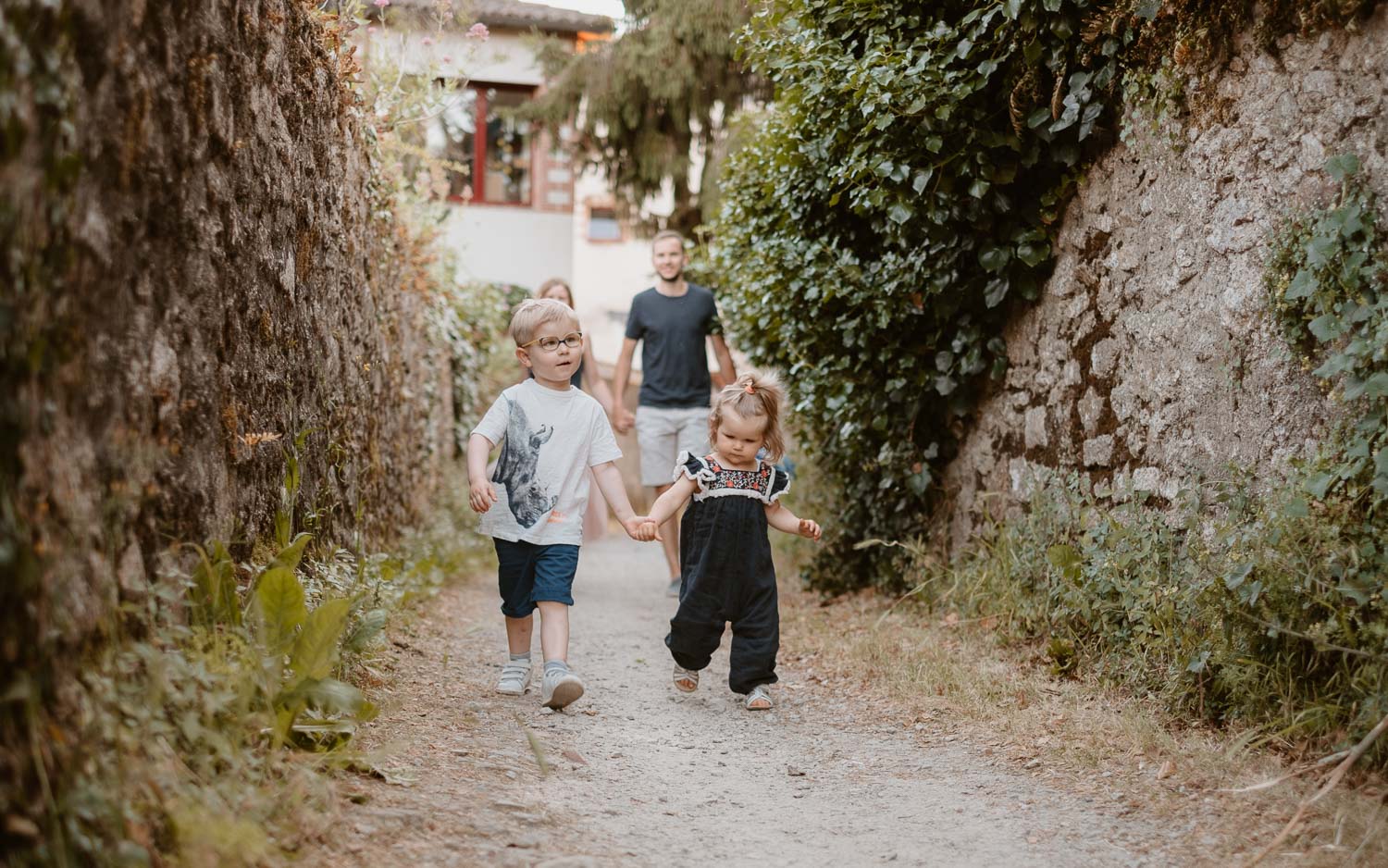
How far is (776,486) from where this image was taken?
479 cm

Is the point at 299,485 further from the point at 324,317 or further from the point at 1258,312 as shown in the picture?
the point at 1258,312

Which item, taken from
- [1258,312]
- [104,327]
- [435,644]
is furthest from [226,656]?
[1258,312]

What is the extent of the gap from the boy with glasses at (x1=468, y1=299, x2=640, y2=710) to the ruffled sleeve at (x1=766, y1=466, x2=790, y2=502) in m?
0.59

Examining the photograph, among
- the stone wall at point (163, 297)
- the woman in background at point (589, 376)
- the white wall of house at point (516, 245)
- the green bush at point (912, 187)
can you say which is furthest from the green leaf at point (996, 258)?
the white wall of house at point (516, 245)

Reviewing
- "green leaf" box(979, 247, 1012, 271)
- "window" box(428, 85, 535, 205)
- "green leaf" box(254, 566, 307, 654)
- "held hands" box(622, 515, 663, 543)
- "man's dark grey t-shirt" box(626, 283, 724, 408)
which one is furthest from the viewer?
"window" box(428, 85, 535, 205)

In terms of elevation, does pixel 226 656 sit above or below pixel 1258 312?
below

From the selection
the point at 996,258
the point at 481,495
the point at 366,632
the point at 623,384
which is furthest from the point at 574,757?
the point at 623,384

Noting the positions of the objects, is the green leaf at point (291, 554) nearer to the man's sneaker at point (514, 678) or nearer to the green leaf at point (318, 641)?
the green leaf at point (318, 641)

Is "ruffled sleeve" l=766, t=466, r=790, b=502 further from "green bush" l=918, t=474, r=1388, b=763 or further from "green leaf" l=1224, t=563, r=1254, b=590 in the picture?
"green leaf" l=1224, t=563, r=1254, b=590

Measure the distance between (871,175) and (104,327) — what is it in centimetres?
372

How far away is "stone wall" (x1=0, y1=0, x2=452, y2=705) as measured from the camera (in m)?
2.20

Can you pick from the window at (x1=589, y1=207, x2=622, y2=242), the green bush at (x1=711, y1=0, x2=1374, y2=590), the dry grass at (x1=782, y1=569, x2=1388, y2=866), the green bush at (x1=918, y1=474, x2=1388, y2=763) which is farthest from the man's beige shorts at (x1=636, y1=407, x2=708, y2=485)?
the window at (x1=589, y1=207, x2=622, y2=242)

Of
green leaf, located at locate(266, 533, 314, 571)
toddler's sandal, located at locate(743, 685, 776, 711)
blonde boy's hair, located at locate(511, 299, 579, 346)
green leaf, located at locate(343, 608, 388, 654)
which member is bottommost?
toddler's sandal, located at locate(743, 685, 776, 711)

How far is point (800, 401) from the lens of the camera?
21.7ft
